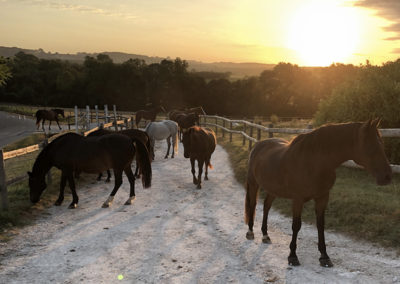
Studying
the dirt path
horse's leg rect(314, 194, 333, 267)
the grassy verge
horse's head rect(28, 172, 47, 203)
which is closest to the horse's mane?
horse's leg rect(314, 194, 333, 267)

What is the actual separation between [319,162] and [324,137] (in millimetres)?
326

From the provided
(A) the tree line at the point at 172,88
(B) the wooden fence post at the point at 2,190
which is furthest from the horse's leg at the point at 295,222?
(A) the tree line at the point at 172,88

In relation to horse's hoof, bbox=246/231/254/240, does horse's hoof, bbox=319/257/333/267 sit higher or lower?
higher

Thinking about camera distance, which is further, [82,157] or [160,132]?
[160,132]

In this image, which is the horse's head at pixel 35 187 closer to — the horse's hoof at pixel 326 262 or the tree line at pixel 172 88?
the horse's hoof at pixel 326 262

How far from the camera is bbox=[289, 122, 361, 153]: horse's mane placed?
394cm

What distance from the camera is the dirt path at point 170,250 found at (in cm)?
422

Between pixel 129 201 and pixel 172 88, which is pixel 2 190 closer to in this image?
pixel 129 201

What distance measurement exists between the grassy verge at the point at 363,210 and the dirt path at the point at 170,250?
340 millimetres

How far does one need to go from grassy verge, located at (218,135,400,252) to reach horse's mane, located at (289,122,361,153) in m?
2.18

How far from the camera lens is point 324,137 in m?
4.09

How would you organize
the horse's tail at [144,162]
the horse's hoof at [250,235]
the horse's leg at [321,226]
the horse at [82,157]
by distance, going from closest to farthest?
the horse's leg at [321,226], the horse's hoof at [250,235], the horse at [82,157], the horse's tail at [144,162]

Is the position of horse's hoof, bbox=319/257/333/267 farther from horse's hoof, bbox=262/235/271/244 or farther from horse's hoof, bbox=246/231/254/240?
horse's hoof, bbox=246/231/254/240

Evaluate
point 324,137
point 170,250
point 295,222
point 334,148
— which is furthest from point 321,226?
point 170,250
